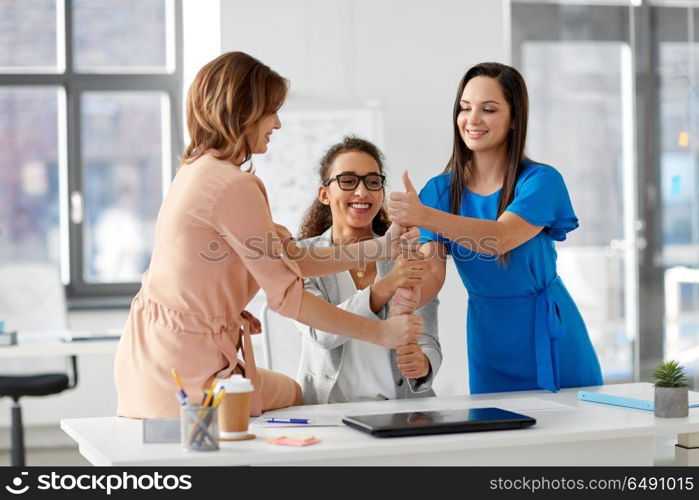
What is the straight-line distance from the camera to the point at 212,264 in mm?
1969

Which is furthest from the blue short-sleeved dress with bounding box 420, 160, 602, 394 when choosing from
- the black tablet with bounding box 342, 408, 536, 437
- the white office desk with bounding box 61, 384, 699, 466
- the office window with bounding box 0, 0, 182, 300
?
the office window with bounding box 0, 0, 182, 300

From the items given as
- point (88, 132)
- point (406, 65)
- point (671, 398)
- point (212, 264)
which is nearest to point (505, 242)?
point (671, 398)

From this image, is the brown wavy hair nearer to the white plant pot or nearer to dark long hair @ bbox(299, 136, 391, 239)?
dark long hair @ bbox(299, 136, 391, 239)

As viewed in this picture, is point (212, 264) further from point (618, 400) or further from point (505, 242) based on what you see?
point (618, 400)

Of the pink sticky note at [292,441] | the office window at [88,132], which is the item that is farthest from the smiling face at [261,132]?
the office window at [88,132]

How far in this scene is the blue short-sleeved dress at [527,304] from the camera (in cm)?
251

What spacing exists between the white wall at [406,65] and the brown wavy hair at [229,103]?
2.68 meters

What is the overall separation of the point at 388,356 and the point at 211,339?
71 cm

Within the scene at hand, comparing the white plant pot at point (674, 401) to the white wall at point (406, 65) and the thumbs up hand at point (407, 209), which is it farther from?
the white wall at point (406, 65)

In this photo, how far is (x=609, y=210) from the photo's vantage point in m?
5.52

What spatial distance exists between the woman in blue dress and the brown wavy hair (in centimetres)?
51

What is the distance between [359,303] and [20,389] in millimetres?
2307
